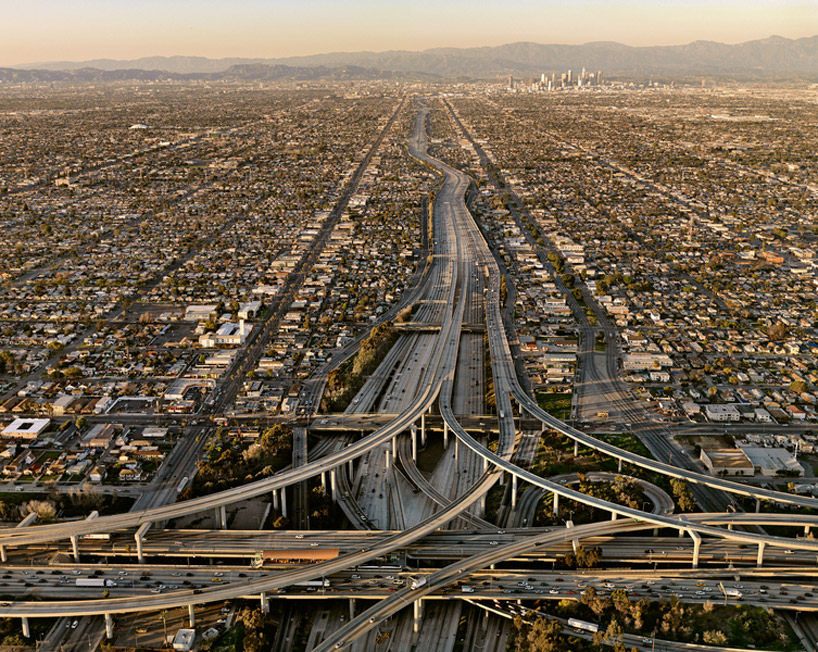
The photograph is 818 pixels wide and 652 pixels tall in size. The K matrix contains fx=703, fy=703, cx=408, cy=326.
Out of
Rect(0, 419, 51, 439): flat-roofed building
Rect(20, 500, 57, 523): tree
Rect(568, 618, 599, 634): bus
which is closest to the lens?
Rect(568, 618, 599, 634): bus

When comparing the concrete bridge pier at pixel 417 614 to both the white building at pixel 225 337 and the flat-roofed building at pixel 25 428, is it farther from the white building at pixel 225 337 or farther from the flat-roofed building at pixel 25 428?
the white building at pixel 225 337

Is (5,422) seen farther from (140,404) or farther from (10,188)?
(10,188)

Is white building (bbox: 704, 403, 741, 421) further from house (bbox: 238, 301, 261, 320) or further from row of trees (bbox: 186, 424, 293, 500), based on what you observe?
house (bbox: 238, 301, 261, 320)

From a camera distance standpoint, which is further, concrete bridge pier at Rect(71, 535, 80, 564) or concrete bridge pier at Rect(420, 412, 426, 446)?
concrete bridge pier at Rect(420, 412, 426, 446)

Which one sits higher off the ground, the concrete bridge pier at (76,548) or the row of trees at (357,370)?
the row of trees at (357,370)

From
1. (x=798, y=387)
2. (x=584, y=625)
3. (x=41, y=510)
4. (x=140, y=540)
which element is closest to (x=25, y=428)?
(x=41, y=510)

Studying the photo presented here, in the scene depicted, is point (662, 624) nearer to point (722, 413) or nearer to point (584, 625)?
point (584, 625)

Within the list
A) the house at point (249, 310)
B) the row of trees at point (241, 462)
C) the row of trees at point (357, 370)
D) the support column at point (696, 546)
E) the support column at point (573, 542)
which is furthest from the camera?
the house at point (249, 310)

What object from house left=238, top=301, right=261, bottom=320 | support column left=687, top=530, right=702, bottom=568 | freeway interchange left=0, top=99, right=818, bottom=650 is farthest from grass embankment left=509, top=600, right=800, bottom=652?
house left=238, top=301, right=261, bottom=320

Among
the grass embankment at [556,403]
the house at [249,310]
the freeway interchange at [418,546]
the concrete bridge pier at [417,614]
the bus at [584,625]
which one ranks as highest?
Answer: the house at [249,310]

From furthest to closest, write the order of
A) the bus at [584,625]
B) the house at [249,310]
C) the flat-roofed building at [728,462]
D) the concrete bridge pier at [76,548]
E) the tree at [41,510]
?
the house at [249,310] < the flat-roofed building at [728,462] < the tree at [41,510] < the concrete bridge pier at [76,548] < the bus at [584,625]

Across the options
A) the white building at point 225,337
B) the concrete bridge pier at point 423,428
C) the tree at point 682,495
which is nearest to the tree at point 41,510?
the concrete bridge pier at point 423,428

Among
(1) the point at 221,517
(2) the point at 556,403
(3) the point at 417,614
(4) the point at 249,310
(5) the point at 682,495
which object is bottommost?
(3) the point at 417,614
